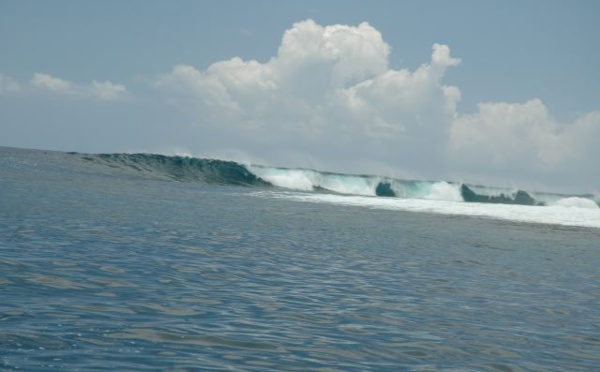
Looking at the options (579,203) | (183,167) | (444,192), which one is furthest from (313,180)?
(579,203)

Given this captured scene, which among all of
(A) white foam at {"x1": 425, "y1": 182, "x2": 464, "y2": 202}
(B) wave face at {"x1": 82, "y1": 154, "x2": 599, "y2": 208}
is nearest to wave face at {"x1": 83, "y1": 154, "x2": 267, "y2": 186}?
(B) wave face at {"x1": 82, "y1": 154, "x2": 599, "y2": 208}

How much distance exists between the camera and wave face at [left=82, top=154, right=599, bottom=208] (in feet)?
240

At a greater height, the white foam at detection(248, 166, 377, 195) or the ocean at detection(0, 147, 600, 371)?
the white foam at detection(248, 166, 377, 195)

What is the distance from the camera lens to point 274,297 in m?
11.6

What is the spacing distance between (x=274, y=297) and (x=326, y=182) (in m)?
77.8

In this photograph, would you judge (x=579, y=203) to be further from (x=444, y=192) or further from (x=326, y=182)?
(x=326, y=182)

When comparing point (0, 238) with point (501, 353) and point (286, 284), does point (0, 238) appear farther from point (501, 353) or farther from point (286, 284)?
point (501, 353)

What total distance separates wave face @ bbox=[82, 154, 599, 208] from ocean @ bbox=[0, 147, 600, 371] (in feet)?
156

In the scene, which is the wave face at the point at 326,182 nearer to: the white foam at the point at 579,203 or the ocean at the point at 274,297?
the white foam at the point at 579,203

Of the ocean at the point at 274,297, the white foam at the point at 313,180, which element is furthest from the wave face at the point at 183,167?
the ocean at the point at 274,297

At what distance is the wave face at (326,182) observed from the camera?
2885 inches

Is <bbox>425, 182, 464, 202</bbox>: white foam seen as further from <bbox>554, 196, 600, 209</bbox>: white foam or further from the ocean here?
the ocean

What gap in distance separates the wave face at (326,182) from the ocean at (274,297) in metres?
47.5

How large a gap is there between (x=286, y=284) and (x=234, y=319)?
322 centimetres
